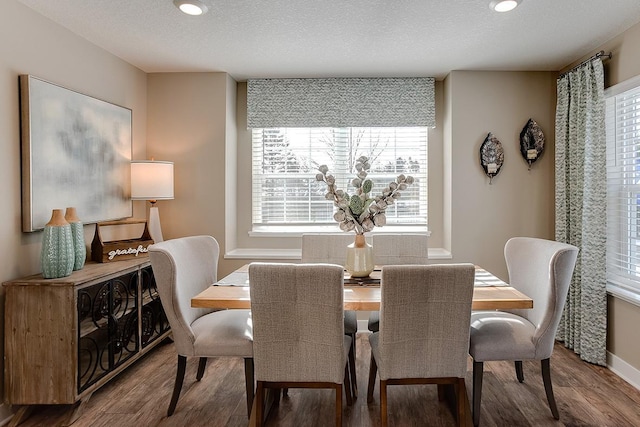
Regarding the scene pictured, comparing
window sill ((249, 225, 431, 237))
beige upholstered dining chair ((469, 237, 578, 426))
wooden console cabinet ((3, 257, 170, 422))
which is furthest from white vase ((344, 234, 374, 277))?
window sill ((249, 225, 431, 237))

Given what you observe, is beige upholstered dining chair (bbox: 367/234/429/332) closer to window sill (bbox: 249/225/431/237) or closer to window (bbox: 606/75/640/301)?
window sill (bbox: 249/225/431/237)

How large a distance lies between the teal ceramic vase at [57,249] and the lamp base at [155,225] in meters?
1.07

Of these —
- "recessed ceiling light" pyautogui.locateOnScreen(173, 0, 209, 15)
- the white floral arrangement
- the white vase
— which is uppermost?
"recessed ceiling light" pyautogui.locateOnScreen(173, 0, 209, 15)

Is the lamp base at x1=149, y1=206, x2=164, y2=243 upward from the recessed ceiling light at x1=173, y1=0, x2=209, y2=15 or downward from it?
downward

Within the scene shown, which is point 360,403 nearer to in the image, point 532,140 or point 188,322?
point 188,322

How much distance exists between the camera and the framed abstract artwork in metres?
2.54

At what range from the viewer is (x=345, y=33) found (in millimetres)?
2975

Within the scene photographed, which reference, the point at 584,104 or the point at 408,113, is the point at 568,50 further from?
the point at 408,113

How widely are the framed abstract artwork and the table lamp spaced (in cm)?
12

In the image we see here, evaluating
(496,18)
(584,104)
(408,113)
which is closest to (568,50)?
(584,104)

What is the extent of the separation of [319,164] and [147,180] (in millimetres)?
1647

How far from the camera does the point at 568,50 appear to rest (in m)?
3.35

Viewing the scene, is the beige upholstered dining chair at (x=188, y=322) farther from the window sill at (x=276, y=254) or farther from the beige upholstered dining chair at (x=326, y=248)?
the window sill at (x=276, y=254)

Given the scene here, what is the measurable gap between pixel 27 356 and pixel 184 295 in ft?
3.02
